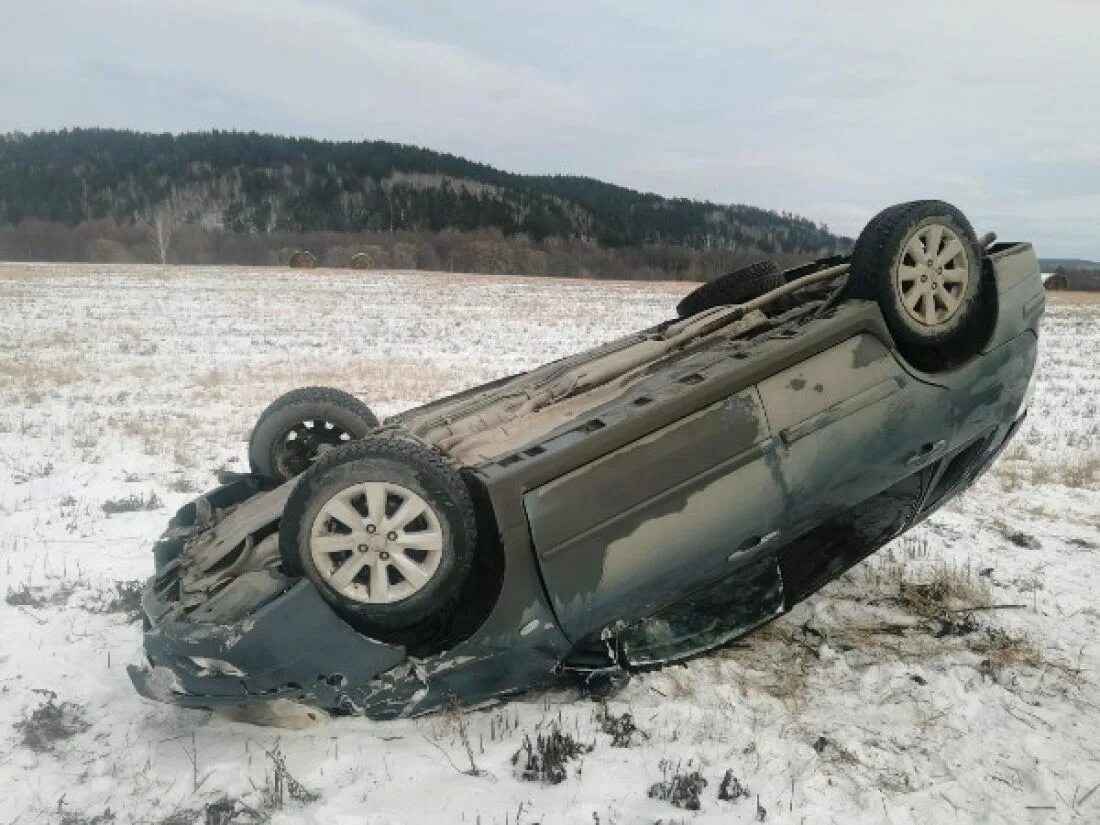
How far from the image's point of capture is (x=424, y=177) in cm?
12612

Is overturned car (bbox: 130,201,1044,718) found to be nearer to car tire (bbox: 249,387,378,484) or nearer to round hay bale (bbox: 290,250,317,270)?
car tire (bbox: 249,387,378,484)

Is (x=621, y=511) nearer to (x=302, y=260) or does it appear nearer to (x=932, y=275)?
(x=932, y=275)

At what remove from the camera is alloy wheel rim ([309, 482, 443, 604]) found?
2.94 m

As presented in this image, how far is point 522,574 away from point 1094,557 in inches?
157

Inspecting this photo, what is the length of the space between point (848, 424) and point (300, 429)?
3.04 m

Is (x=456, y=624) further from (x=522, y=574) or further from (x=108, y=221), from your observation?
(x=108, y=221)

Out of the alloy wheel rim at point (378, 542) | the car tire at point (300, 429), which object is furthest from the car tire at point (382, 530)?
the car tire at point (300, 429)

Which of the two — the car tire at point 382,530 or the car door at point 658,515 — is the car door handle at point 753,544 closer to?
the car door at point 658,515

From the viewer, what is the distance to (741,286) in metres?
4.94

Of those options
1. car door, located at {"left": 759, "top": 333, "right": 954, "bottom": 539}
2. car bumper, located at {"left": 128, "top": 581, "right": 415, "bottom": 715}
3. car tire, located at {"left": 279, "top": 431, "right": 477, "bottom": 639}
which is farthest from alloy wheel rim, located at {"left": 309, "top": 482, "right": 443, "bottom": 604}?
car door, located at {"left": 759, "top": 333, "right": 954, "bottom": 539}

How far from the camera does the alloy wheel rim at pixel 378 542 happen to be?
2943 mm

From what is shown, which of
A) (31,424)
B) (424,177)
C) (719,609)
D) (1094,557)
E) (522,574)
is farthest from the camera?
(424,177)

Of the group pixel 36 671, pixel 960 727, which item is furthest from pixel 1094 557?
pixel 36 671

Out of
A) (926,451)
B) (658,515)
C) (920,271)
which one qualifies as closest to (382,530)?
(658,515)
